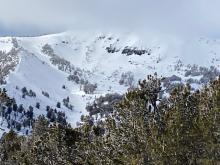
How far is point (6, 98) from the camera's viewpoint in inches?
2205

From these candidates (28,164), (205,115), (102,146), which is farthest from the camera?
(28,164)

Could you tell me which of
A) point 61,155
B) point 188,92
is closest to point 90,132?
point 61,155

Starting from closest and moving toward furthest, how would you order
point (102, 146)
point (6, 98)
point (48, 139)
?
point (102, 146) → point (48, 139) → point (6, 98)

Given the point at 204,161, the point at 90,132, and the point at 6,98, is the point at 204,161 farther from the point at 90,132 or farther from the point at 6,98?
the point at 6,98

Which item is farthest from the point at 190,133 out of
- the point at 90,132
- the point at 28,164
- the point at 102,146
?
the point at 28,164

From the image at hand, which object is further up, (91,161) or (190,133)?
(190,133)

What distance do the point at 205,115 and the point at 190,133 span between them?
2.50 m

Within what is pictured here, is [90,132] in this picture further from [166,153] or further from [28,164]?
[166,153]

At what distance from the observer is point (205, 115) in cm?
4009

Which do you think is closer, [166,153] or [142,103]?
[166,153]

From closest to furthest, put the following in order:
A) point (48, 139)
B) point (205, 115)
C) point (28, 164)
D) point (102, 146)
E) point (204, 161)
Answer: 1. point (204, 161)
2. point (205, 115)
3. point (102, 146)
4. point (48, 139)
5. point (28, 164)

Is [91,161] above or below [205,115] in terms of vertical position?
below

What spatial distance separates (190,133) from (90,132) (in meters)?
11.5

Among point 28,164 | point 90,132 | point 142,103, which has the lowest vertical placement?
point 28,164
